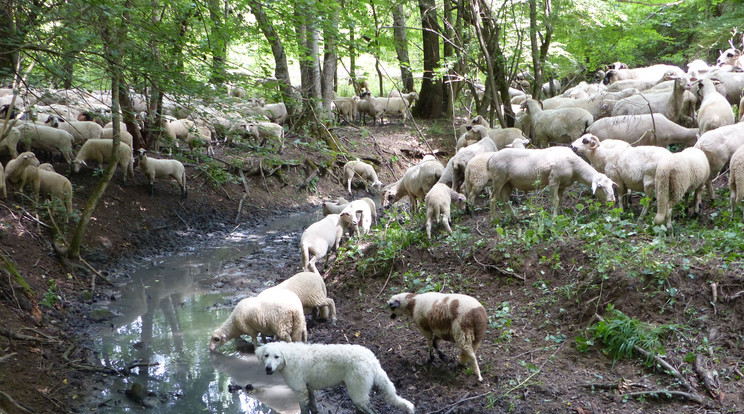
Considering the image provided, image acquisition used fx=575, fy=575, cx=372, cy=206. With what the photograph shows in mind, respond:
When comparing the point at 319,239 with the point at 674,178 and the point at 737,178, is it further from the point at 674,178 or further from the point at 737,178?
the point at 737,178

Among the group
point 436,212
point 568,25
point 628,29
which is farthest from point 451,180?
point 628,29

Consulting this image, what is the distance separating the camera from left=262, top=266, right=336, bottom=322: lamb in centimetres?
769

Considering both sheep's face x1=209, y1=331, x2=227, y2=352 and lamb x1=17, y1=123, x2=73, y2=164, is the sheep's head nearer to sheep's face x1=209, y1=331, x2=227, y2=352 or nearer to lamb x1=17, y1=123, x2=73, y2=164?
sheep's face x1=209, y1=331, x2=227, y2=352

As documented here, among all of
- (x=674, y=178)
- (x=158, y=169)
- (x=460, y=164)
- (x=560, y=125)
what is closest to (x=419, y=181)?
(x=460, y=164)

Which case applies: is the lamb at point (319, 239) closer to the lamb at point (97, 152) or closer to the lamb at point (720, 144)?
the lamb at point (97, 152)

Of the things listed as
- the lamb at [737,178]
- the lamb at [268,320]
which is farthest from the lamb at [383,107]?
the lamb at [737,178]

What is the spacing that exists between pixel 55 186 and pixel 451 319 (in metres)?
8.01

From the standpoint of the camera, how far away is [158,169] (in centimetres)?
1266

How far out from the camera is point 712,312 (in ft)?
18.6

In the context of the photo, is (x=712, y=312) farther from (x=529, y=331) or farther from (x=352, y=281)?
→ (x=352, y=281)

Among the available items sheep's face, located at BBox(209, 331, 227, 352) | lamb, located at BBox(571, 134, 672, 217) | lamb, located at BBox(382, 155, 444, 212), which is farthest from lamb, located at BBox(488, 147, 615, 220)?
sheep's face, located at BBox(209, 331, 227, 352)

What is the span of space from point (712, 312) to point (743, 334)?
33 centimetres

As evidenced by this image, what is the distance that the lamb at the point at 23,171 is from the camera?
32.1 feet

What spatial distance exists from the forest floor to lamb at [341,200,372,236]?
632 mm
